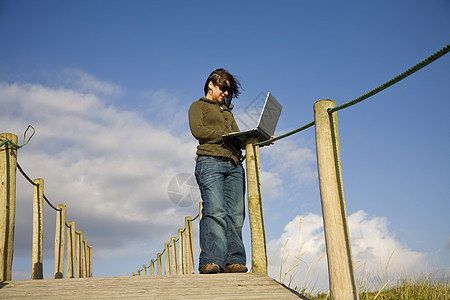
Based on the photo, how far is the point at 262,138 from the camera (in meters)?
3.84

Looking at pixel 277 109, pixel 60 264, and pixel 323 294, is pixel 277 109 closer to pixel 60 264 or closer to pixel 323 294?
pixel 323 294

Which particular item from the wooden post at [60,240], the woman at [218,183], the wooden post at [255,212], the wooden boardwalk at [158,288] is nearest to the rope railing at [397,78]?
the wooden post at [255,212]

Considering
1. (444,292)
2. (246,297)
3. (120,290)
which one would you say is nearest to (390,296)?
(444,292)

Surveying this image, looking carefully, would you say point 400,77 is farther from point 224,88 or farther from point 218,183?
point 224,88

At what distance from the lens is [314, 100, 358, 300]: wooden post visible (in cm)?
249

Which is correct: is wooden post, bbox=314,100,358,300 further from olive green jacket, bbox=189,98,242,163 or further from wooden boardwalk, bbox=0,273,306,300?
olive green jacket, bbox=189,98,242,163

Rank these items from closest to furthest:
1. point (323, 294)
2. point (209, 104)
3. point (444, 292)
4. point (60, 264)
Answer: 1. point (209, 104)
2. point (444, 292)
3. point (323, 294)
4. point (60, 264)

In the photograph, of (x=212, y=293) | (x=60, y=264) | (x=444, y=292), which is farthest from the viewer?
(x=60, y=264)

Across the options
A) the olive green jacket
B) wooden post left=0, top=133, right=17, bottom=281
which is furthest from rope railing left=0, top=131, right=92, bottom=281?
the olive green jacket

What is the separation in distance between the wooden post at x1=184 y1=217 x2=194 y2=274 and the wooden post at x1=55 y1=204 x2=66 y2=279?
2.45 m

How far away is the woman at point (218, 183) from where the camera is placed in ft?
12.0

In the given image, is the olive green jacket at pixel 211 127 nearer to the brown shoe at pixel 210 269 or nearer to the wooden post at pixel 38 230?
the brown shoe at pixel 210 269

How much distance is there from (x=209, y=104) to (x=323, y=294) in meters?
2.72

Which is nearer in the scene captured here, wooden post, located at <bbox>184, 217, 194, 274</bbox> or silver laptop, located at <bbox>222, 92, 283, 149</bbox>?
silver laptop, located at <bbox>222, 92, 283, 149</bbox>
